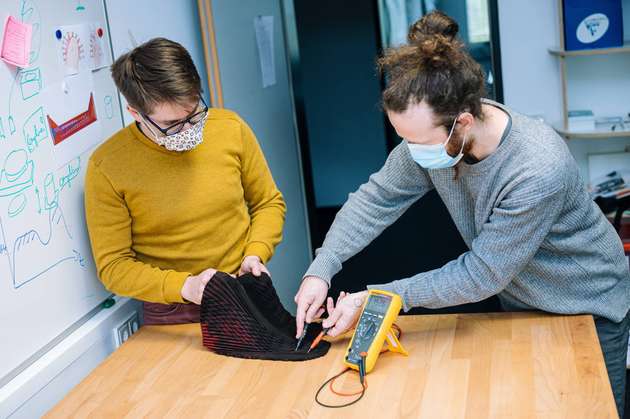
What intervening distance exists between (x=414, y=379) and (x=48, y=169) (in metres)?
0.97

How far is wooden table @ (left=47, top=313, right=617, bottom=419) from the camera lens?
1.52m

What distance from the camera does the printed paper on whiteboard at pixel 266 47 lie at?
340 centimetres

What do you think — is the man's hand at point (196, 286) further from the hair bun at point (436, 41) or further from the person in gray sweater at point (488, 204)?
the hair bun at point (436, 41)

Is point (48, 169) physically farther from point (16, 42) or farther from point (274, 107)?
point (274, 107)

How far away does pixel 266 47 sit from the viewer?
11.4 ft

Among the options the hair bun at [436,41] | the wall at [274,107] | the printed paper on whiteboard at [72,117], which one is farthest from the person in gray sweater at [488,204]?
the wall at [274,107]

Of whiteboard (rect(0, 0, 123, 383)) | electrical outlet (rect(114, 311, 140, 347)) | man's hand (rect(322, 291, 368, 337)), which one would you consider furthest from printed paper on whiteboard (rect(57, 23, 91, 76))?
man's hand (rect(322, 291, 368, 337))

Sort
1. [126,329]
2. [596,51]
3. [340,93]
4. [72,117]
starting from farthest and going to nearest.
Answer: [340,93] → [596,51] → [126,329] → [72,117]

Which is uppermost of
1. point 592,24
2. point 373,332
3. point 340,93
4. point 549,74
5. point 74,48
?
point 74,48

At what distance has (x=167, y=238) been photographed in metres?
2.00

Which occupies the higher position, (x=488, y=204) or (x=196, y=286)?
Answer: (x=488, y=204)

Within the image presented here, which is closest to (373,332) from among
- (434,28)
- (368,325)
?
(368,325)

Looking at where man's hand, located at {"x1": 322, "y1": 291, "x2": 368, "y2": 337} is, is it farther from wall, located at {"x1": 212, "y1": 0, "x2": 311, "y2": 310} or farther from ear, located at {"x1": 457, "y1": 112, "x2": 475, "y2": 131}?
wall, located at {"x1": 212, "y1": 0, "x2": 311, "y2": 310}

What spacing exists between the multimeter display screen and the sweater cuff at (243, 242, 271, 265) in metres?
0.39
